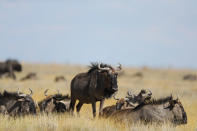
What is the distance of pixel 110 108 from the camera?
50.4 feet

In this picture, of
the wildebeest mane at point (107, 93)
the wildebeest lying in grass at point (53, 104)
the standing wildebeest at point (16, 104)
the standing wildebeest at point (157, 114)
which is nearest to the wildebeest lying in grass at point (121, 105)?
the wildebeest mane at point (107, 93)

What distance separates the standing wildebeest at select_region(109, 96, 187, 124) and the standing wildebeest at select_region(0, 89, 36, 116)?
238 centimetres

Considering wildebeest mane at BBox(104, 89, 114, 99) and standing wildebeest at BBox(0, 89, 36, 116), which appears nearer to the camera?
standing wildebeest at BBox(0, 89, 36, 116)

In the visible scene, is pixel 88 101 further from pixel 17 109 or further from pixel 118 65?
pixel 17 109

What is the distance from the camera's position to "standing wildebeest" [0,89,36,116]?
1367 cm

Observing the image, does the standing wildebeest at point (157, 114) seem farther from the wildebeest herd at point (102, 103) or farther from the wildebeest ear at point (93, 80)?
the wildebeest ear at point (93, 80)

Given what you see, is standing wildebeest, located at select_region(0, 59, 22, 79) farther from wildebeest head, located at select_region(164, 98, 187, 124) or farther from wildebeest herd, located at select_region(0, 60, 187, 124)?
wildebeest head, located at select_region(164, 98, 187, 124)

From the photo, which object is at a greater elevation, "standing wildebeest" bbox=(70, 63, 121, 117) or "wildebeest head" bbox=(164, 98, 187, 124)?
"standing wildebeest" bbox=(70, 63, 121, 117)

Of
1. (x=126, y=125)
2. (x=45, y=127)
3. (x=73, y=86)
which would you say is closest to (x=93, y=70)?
(x=73, y=86)

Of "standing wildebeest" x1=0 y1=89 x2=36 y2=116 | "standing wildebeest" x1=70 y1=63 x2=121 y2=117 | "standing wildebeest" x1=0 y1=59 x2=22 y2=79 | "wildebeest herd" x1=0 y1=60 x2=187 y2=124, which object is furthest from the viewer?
"standing wildebeest" x1=0 y1=59 x2=22 y2=79

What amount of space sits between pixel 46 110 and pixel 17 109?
1960 millimetres

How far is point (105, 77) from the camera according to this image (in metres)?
15.3

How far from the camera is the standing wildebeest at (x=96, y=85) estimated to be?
1511cm

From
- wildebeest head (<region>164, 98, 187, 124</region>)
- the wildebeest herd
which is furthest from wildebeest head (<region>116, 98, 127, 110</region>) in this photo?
wildebeest head (<region>164, 98, 187, 124</region>)
